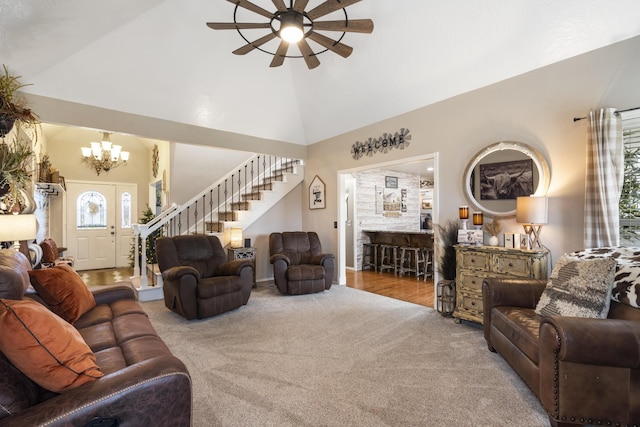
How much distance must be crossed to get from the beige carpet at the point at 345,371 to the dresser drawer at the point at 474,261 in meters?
0.69

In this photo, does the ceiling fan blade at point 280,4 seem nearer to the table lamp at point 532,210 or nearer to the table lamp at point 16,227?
the table lamp at point 16,227

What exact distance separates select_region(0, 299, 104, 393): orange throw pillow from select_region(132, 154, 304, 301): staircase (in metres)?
3.90

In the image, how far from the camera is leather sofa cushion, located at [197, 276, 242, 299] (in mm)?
3565

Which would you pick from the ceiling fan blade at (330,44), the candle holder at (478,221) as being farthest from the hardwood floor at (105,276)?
the candle holder at (478,221)

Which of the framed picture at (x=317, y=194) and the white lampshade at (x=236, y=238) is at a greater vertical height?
the framed picture at (x=317, y=194)

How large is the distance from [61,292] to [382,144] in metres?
4.21

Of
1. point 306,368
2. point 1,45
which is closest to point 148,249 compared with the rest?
point 1,45

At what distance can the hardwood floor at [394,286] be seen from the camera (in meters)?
4.60

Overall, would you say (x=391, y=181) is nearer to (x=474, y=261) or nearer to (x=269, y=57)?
(x=269, y=57)

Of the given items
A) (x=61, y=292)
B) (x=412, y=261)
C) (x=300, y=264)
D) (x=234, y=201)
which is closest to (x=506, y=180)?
(x=412, y=261)

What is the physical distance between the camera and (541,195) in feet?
10.2

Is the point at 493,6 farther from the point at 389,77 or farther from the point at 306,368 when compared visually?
the point at 306,368

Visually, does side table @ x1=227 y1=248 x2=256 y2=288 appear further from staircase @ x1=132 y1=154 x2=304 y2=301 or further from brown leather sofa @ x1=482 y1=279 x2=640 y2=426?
brown leather sofa @ x1=482 y1=279 x2=640 y2=426

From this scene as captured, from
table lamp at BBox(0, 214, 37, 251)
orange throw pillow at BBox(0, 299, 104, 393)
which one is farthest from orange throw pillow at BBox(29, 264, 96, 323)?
orange throw pillow at BBox(0, 299, 104, 393)
